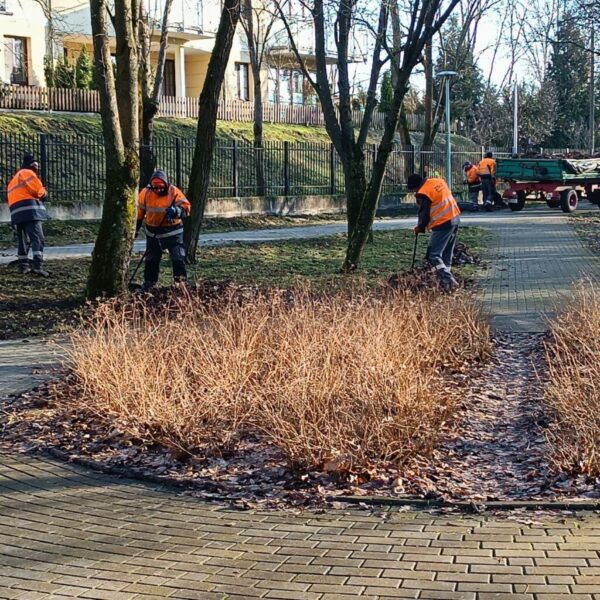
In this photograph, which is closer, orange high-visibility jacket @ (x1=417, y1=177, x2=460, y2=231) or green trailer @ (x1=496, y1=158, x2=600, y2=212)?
orange high-visibility jacket @ (x1=417, y1=177, x2=460, y2=231)

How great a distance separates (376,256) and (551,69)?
52635mm

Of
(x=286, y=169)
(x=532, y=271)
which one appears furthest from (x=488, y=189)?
(x=532, y=271)

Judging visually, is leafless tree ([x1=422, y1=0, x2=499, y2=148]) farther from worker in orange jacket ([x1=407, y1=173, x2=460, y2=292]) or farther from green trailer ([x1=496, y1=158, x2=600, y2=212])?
worker in orange jacket ([x1=407, y1=173, x2=460, y2=292])

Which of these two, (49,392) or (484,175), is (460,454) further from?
(484,175)

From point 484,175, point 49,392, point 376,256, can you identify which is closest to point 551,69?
point 484,175

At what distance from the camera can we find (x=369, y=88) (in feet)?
62.8

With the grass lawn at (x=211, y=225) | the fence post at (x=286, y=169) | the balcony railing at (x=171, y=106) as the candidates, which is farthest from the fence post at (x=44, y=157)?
the fence post at (x=286, y=169)

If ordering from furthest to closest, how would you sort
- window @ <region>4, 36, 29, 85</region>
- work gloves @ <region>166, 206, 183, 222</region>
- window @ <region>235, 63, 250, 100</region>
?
window @ <region>235, 63, 250, 100</region>, window @ <region>4, 36, 29, 85</region>, work gloves @ <region>166, 206, 183, 222</region>

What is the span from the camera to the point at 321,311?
8562mm

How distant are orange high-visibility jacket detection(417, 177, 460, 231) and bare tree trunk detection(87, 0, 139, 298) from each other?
412 centimetres

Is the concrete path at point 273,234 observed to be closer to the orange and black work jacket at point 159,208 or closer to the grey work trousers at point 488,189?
the grey work trousers at point 488,189

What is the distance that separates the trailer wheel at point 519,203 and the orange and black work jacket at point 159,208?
20.3 meters

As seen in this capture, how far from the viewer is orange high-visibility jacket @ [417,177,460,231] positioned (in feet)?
44.4

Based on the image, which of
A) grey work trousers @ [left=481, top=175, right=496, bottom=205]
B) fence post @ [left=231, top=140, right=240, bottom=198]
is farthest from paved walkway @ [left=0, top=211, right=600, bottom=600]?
grey work trousers @ [left=481, top=175, right=496, bottom=205]
